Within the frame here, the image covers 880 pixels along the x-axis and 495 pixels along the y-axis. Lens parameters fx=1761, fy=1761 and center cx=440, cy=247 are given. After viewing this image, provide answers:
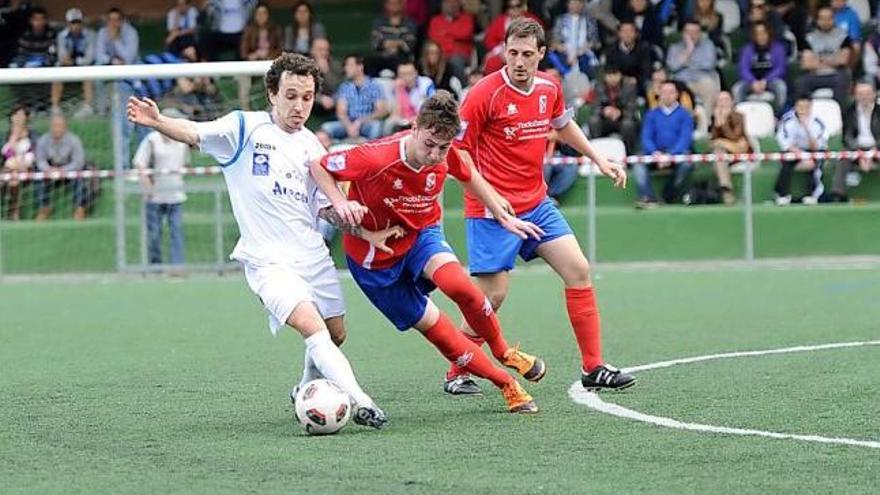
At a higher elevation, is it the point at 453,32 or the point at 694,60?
the point at 453,32

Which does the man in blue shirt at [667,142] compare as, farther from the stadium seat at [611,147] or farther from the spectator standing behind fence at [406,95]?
the spectator standing behind fence at [406,95]

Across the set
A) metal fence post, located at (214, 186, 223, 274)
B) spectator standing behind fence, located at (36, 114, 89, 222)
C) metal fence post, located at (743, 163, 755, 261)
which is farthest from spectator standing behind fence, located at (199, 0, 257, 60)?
metal fence post, located at (743, 163, 755, 261)

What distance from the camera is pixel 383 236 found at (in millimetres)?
→ 8195

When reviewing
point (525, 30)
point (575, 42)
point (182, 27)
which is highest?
point (182, 27)

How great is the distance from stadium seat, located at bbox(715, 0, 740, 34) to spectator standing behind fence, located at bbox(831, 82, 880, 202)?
296cm

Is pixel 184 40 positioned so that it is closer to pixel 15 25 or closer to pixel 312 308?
pixel 15 25

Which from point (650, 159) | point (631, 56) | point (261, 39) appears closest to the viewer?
point (650, 159)

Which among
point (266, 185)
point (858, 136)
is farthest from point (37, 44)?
point (266, 185)

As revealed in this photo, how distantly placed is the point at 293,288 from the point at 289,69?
100 centimetres

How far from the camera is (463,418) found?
811 centimetres

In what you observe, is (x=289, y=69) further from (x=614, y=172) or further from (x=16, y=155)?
(x=16, y=155)

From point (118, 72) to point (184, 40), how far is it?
566cm

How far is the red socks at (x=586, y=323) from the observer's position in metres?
9.03

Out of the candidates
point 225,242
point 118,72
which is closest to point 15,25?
point 225,242
